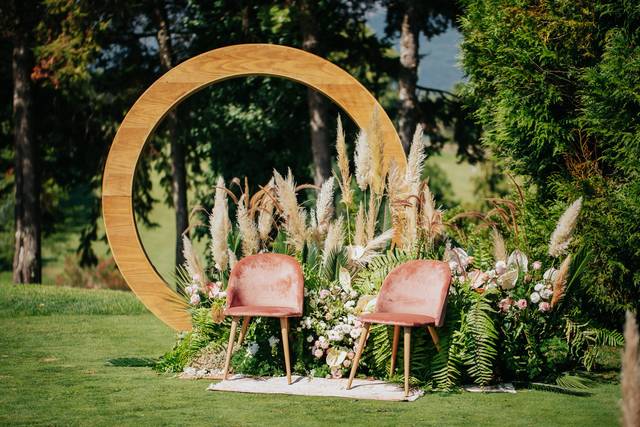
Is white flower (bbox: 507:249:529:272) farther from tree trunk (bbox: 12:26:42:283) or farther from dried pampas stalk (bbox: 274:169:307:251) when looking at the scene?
tree trunk (bbox: 12:26:42:283)

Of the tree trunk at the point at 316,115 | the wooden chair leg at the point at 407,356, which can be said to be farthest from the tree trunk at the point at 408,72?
the wooden chair leg at the point at 407,356

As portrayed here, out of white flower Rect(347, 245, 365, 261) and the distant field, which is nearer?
white flower Rect(347, 245, 365, 261)

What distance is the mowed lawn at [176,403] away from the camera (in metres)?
5.10

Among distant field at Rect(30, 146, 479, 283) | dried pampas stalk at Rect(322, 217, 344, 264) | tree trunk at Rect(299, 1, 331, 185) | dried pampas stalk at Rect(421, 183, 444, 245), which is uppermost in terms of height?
tree trunk at Rect(299, 1, 331, 185)

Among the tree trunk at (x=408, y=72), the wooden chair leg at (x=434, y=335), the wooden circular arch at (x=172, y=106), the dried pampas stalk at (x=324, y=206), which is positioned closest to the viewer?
the wooden chair leg at (x=434, y=335)

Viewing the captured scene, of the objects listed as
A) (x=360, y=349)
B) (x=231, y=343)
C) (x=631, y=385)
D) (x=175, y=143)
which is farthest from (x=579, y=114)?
(x=175, y=143)

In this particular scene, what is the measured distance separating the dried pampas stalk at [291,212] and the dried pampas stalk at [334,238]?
0.23 meters

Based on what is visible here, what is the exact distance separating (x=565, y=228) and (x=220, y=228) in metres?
2.52

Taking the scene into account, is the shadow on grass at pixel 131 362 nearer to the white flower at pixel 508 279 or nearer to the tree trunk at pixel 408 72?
the white flower at pixel 508 279

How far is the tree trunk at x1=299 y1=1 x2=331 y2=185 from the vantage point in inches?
475

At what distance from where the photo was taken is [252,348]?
6.42m

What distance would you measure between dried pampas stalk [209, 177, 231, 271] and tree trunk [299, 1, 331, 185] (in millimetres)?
5345

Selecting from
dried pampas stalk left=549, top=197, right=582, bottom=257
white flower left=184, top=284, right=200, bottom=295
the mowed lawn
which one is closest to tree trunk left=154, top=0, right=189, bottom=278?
the mowed lawn

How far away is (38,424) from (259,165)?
403 inches
